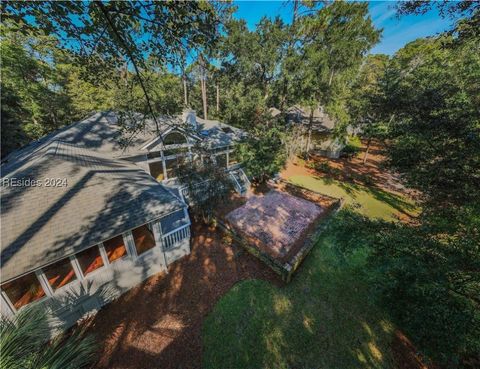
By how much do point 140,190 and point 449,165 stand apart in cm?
926

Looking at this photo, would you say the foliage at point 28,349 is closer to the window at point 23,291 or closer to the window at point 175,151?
the window at point 23,291

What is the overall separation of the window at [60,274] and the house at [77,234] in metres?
0.03

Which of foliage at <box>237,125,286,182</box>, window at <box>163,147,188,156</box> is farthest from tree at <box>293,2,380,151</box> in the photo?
window at <box>163,147,188,156</box>

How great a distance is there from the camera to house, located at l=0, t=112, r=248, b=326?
15.6ft

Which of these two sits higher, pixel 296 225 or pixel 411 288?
pixel 411 288

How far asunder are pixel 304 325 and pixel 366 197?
37.2 ft

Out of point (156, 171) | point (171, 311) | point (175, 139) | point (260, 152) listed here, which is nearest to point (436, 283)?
point (171, 311)

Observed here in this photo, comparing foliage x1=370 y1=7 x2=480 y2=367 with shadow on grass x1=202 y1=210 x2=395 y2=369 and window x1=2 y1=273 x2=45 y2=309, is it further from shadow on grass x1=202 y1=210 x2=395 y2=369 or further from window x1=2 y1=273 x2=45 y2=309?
window x1=2 y1=273 x2=45 y2=309

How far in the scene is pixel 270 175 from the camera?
15797 mm

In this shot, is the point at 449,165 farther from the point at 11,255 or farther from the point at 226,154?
the point at 226,154

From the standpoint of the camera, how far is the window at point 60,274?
550cm

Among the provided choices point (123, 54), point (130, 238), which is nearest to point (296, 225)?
point (130, 238)

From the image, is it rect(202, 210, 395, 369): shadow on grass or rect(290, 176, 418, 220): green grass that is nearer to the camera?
rect(202, 210, 395, 369): shadow on grass

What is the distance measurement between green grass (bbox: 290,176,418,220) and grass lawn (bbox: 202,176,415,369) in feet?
17.7
